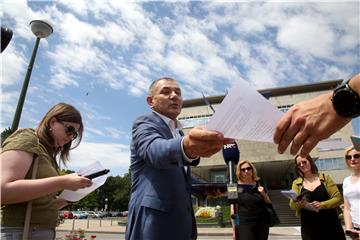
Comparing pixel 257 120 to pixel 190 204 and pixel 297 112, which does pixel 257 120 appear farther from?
pixel 190 204

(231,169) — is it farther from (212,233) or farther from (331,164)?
(331,164)

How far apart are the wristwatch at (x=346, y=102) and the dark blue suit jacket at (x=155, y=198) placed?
3.03ft

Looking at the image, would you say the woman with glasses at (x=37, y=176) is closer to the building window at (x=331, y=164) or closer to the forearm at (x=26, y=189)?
the forearm at (x=26, y=189)

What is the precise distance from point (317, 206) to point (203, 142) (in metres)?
3.15

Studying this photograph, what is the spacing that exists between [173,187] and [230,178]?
0.77 metres

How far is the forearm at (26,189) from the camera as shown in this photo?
183cm

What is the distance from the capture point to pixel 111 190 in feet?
273

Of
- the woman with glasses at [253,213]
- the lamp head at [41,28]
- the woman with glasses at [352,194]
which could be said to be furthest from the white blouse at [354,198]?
the lamp head at [41,28]

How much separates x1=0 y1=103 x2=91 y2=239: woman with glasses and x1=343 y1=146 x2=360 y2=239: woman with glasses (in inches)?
126

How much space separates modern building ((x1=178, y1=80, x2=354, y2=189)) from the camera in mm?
33688

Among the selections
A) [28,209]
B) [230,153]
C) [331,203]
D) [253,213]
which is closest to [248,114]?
[28,209]

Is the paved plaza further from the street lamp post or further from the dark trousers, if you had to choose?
the dark trousers

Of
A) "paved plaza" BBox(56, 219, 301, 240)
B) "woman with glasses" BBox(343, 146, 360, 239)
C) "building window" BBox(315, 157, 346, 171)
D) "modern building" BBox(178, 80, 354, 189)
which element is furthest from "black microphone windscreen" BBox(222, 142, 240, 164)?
"building window" BBox(315, 157, 346, 171)

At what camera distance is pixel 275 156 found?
3362cm
